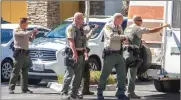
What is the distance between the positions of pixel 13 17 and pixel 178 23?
11260 millimetres

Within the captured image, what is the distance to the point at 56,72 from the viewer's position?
41.7ft

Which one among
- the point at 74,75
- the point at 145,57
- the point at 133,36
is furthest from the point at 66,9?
the point at 74,75

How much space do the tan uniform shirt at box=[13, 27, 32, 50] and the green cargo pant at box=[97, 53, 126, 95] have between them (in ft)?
6.77

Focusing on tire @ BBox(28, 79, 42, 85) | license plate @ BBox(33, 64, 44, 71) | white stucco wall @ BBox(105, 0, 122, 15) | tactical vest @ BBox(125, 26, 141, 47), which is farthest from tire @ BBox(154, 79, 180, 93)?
white stucco wall @ BBox(105, 0, 122, 15)

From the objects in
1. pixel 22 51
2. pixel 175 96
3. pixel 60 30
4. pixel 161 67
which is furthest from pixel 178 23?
pixel 60 30

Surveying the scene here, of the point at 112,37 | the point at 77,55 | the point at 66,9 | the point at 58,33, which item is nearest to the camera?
the point at 112,37

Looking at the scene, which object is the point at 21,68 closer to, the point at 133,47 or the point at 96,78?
the point at 96,78

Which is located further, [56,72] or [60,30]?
[60,30]

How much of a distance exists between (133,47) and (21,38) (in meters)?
2.59

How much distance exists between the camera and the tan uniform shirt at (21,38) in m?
11.2

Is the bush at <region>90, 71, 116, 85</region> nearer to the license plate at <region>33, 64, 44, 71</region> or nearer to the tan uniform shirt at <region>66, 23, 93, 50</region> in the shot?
the license plate at <region>33, 64, 44, 71</region>

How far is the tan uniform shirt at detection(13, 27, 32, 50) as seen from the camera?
11180 millimetres

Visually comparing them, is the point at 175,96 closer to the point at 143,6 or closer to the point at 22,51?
the point at 143,6

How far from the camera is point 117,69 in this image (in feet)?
33.6
